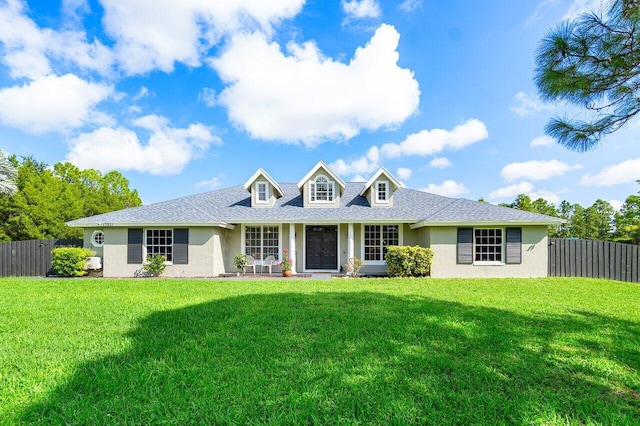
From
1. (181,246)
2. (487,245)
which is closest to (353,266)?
(487,245)

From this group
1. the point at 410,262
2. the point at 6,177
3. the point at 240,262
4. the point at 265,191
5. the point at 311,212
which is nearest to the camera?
the point at 410,262

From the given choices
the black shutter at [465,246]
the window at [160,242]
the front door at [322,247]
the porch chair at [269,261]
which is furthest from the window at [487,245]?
the window at [160,242]

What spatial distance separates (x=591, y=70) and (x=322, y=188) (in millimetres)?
12039

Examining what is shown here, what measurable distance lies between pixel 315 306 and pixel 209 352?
3.11 metres

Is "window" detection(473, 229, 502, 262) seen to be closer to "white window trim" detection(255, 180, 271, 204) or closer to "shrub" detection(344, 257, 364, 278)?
"shrub" detection(344, 257, 364, 278)

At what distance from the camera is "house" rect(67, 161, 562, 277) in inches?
518

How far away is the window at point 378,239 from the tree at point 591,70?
10.2m

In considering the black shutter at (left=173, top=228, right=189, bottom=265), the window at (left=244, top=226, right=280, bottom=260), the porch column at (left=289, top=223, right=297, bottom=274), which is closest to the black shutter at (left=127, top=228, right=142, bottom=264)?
the black shutter at (left=173, top=228, right=189, bottom=265)

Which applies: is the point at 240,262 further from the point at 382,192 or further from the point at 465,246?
the point at 465,246

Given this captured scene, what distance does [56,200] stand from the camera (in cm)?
2073

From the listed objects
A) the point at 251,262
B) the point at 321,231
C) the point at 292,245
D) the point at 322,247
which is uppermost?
the point at 321,231

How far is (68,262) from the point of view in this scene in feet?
44.0

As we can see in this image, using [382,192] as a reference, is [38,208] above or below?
below

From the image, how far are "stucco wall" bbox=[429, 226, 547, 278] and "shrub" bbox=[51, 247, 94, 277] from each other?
16.4 metres
